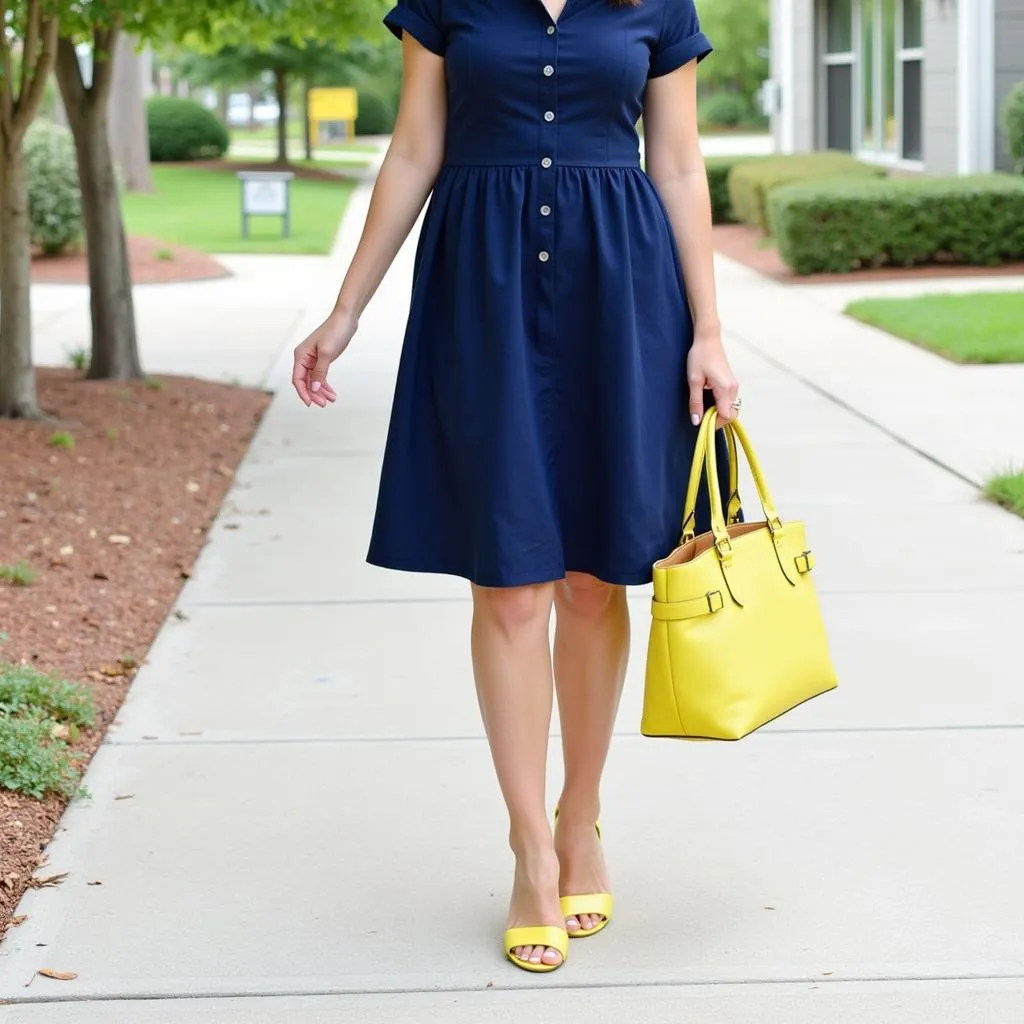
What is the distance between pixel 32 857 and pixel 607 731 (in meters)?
1.23

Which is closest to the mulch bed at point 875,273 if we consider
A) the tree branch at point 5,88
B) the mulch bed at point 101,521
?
the mulch bed at point 101,521

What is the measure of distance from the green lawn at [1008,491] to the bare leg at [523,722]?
A: 4.00 metres

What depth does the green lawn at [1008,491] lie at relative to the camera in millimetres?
6816

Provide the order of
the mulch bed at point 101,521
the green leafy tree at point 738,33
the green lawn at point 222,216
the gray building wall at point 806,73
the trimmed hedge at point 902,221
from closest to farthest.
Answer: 1. the mulch bed at point 101,521
2. the trimmed hedge at point 902,221
3. the green lawn at point 222,216
4. the gray building wall at point 806,73
5. the green leafy tree at point 738,33

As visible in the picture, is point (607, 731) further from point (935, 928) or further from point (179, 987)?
point (179, 987)

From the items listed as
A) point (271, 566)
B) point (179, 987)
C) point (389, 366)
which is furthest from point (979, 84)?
point (179, 987)

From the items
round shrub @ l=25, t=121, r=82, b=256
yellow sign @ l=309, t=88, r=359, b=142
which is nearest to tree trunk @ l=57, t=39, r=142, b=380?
round shrub @ l=25, t=121, r=82, b=256

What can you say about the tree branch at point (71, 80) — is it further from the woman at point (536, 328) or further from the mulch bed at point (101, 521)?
the woman at point (536, 328)

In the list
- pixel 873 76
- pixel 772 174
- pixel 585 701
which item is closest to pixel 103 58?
pixel 585 701

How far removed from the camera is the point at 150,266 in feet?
58.0

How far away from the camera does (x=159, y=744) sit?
14.4 feet

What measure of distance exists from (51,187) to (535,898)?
16410mm

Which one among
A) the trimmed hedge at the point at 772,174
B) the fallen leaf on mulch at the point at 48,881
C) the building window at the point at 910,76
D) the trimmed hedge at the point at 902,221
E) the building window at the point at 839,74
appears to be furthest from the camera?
the building window at the point at 839,74

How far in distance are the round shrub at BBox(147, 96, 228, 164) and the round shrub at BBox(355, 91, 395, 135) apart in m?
13.0
